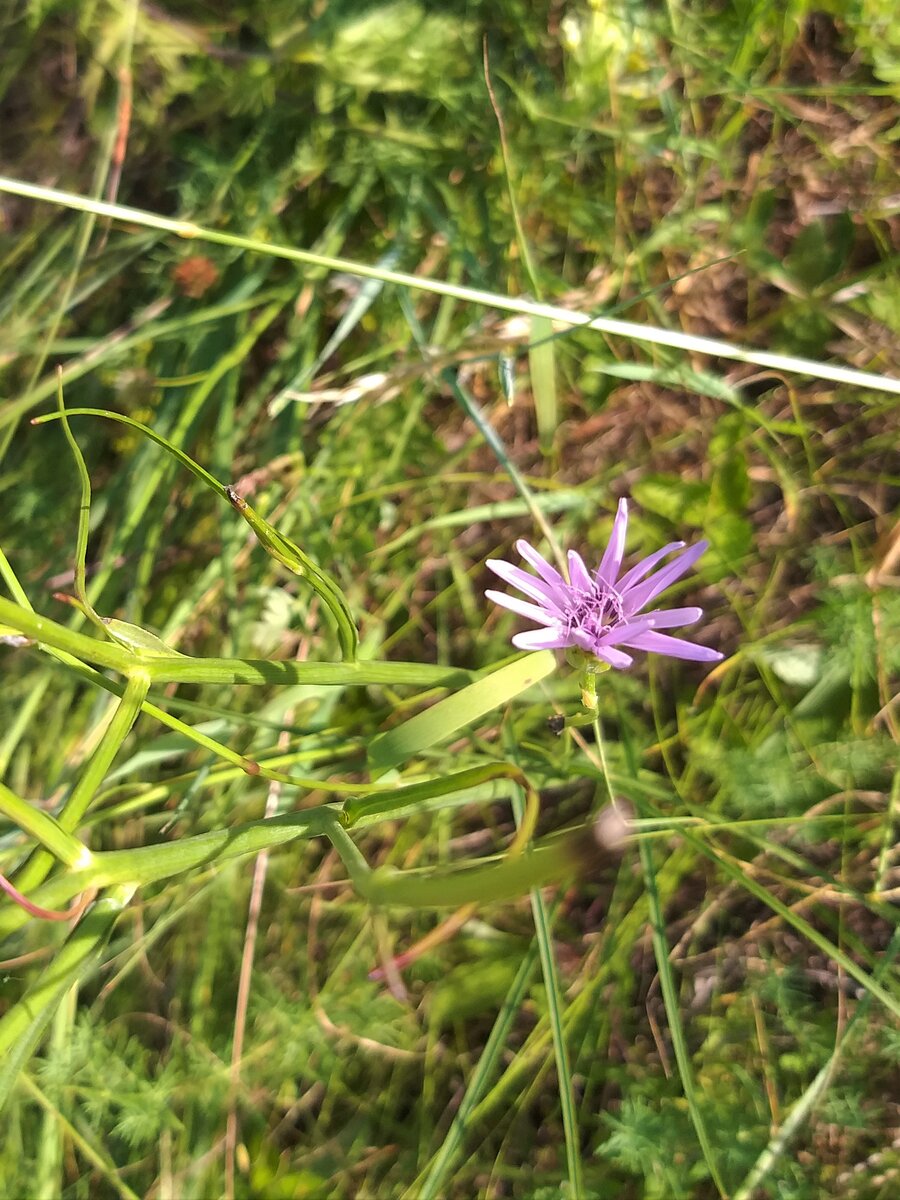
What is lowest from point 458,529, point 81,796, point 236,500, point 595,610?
point 458,529

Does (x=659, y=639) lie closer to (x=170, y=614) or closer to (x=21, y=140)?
(x=170, y=614)

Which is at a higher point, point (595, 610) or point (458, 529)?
point (595, 610)

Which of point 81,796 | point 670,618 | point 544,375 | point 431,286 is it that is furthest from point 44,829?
point 544,375

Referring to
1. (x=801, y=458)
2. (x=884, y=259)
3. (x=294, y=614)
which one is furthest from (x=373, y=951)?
(x=884, y=259)

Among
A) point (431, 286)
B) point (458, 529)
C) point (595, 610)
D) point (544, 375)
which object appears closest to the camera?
point (595, 610)

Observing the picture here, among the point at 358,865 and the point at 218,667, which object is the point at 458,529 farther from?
the point at 358,865

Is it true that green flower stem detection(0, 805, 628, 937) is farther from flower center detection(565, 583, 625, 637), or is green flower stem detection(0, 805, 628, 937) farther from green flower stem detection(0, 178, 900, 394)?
green flower stem detection(0, 178, 900, 394)
